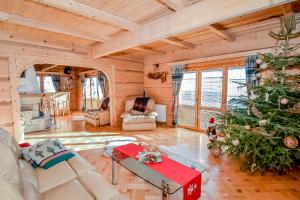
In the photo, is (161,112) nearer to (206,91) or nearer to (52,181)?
(206,91)

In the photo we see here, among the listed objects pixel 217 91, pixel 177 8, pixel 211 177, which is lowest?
pixel 211 177

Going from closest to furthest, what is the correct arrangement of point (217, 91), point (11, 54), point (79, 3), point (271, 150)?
point (79, 3)
point (271, 150)
point (11, 54)
point (217, 91)

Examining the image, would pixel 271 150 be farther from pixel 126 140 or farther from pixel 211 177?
pixel 126 140

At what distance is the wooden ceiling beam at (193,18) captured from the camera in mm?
1772

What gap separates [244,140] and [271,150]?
0.34 metres

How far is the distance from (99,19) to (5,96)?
8.94 feet

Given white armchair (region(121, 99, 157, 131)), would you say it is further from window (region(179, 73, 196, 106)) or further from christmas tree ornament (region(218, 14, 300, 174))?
christmas tree ornament (region(218, 14, 300, 174))

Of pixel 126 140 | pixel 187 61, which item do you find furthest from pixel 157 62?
pixel 126 140

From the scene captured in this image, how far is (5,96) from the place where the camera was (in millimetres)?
3479

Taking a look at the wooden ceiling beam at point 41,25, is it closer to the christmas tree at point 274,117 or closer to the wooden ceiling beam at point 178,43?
the wooden ceiling beam at point 178,43

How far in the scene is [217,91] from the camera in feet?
13.9

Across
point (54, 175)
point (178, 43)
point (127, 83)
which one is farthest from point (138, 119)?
point (54, 175)

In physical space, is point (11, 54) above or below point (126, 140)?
above

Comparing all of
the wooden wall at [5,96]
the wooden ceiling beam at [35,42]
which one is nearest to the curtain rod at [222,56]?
the wooden ceiling beam at [35,42]
